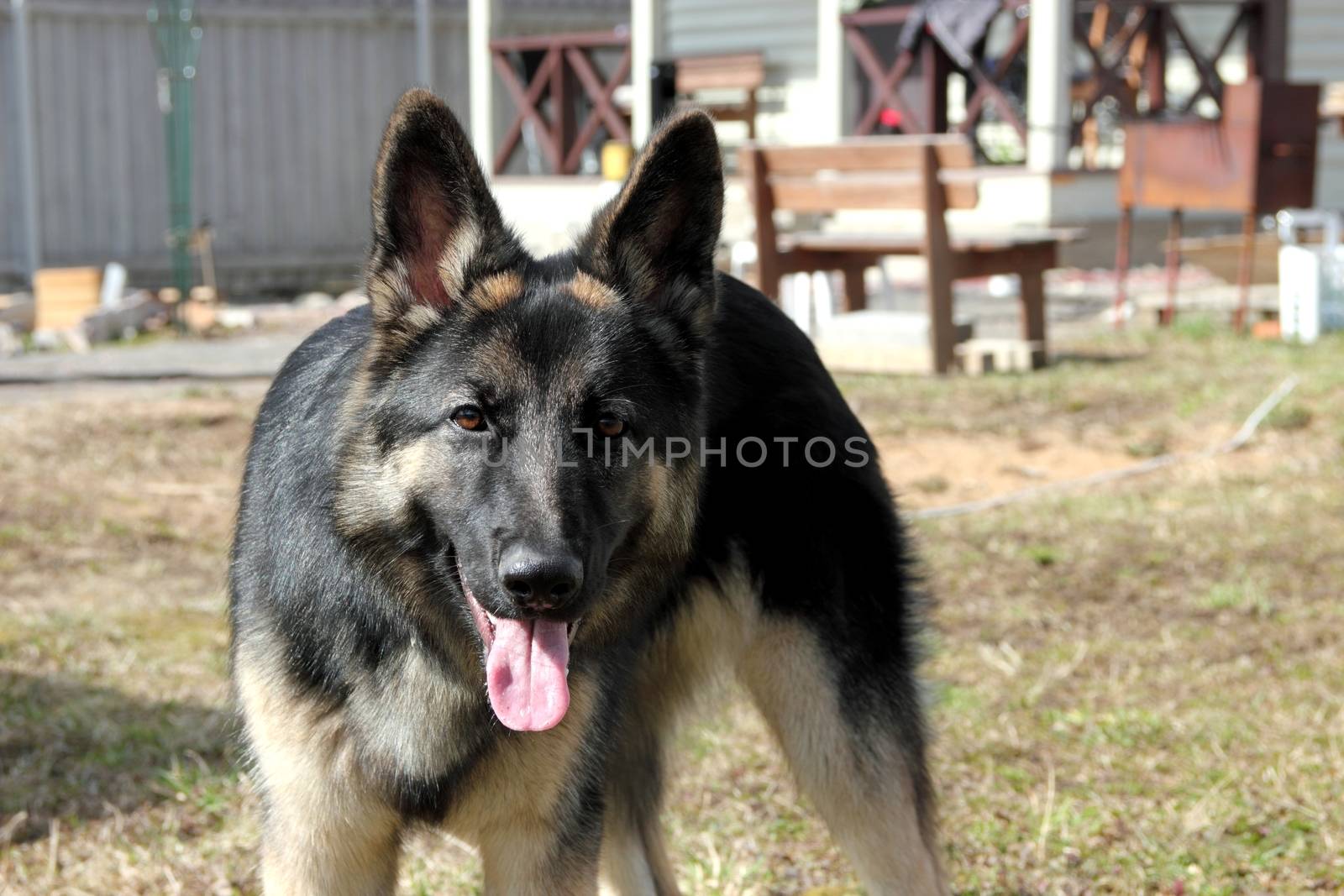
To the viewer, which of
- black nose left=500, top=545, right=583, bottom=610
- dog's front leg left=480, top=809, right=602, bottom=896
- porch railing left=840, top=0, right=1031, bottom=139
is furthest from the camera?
porch railing left=840, top=0, right=1031, bottom=139

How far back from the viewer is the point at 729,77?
17.8 m

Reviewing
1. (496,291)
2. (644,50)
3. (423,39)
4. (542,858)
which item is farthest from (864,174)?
(423,39)

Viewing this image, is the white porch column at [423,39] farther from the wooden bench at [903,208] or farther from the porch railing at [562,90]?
the wooden bench at [903,208]

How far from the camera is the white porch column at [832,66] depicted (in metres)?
16.1

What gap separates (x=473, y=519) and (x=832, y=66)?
47.4 ft

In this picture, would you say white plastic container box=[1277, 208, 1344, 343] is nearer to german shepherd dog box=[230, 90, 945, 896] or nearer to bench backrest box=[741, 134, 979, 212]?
bench backrest box=[741, 134, 979, 212]

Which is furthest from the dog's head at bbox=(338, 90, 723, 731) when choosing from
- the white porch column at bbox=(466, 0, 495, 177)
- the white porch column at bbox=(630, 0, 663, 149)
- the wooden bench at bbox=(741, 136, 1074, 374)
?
the white porch column at bbox=(466, 0, 495, 177)

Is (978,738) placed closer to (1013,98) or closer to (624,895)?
(624,895)

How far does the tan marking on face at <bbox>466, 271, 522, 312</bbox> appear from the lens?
9.44ft

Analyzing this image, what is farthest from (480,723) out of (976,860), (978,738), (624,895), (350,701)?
(978,738)

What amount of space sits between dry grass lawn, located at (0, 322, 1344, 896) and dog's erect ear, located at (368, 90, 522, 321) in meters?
1.18

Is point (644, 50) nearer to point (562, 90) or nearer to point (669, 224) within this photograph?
point (562, 90)

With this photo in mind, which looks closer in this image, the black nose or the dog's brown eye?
the black nose

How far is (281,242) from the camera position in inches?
752
